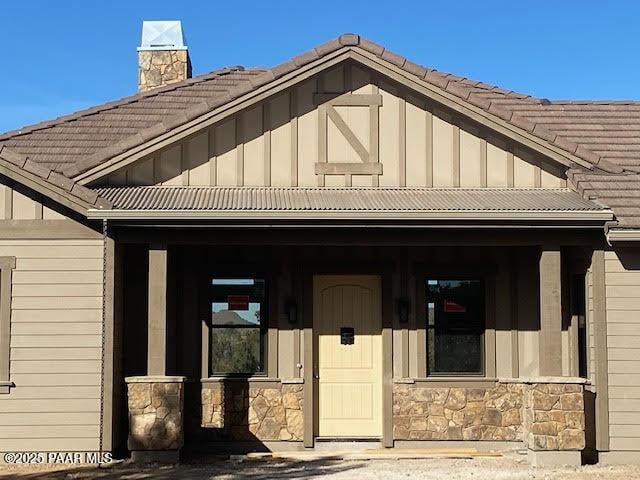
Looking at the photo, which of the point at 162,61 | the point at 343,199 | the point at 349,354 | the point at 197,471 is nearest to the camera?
the point at 197,471

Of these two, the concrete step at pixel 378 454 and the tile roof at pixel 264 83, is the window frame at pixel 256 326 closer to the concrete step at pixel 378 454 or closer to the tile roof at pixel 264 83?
the concrete step at pixel 378 454

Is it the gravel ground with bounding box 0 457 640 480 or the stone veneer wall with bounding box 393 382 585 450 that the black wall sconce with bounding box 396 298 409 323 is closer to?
the stone veneer wall with bounding box 393 382 585 450

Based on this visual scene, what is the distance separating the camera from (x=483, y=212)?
35.8 feet

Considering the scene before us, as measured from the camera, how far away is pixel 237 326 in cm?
1242

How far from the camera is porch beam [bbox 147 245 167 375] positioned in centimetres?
1095

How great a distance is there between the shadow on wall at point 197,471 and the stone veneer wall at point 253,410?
0.97 metres

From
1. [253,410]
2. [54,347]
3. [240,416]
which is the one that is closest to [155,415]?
[54,347]

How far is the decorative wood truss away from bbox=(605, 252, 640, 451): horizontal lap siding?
126 inches

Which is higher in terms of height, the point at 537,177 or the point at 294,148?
the point at 294,148

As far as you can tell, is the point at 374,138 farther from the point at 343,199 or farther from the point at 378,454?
the point at 378,454

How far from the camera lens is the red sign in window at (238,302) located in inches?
490

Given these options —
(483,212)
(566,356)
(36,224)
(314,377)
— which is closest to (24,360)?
(36,224)

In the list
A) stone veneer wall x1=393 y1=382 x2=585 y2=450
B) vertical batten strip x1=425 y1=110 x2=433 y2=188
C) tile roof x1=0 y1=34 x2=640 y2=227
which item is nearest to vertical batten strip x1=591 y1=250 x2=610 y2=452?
tile roof x1=0 y1=34 x2=640 y2=227

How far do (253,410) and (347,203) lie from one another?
3090 mm
